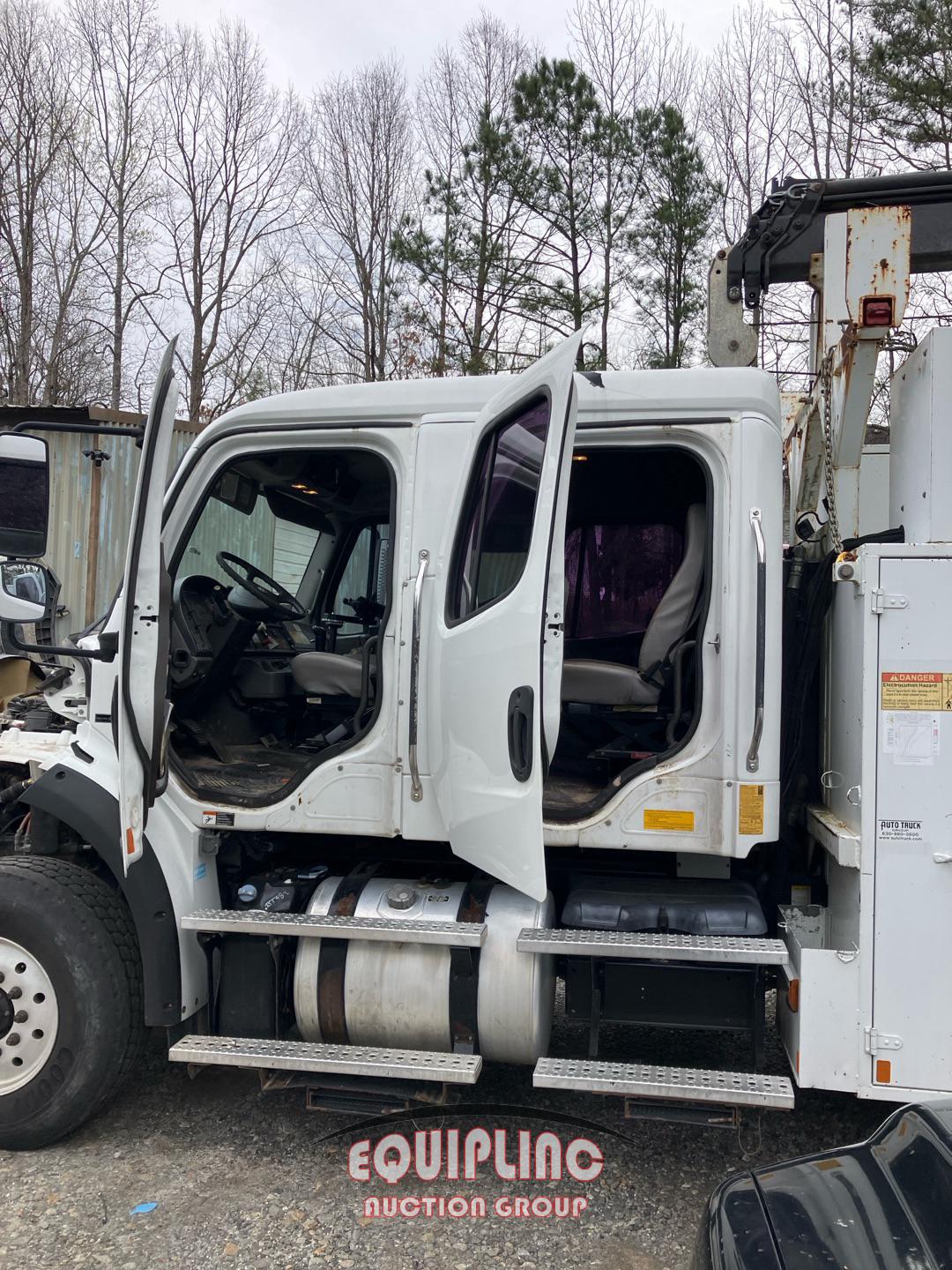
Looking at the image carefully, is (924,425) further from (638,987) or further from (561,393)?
(638,987)

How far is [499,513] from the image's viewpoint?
3.14 m

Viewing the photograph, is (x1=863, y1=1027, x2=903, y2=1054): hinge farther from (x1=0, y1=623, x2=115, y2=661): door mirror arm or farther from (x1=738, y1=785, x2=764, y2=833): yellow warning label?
(x1=0, y1=623, x2=115, y2=661): door mirror arm

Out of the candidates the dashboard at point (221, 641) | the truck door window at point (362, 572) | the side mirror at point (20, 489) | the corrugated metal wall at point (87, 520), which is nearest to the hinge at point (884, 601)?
the truck door window at point (362, 572)

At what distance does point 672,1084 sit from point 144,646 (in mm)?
2099

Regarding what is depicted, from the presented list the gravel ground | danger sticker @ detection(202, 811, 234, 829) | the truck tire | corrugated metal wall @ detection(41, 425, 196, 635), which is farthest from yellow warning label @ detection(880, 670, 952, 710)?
corrugated metal wall @ detection(41, 425, 196, 635)

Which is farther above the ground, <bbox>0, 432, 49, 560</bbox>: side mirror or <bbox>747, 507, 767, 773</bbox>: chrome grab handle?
<bbox>0, 432, 49, 560</bbox>: side mirror

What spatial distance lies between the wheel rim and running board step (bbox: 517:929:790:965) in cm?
→ 163

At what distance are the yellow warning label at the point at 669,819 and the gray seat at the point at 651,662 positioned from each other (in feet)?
1.57

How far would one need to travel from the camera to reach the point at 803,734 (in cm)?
337

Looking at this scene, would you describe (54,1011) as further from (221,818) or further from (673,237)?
(673,237)

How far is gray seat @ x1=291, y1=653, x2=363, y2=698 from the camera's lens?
356 cm

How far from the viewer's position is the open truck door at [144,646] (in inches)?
117

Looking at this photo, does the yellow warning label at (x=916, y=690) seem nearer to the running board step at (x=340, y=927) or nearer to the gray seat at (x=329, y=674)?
the running board step at (x=340, y=927)

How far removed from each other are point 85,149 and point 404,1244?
78.7ft
